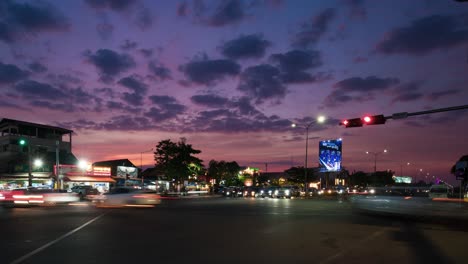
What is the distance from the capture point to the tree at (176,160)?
7238cm

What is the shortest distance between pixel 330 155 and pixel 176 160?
2620 cm

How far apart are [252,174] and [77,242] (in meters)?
117

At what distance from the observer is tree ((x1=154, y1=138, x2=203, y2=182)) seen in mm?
72375

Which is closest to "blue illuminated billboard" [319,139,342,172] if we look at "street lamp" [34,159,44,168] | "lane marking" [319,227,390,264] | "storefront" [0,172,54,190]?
"storefront" [0,172,54,190]

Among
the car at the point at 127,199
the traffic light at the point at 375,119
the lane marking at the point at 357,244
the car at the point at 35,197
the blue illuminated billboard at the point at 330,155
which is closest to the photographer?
the lane marking at the point at 357,244

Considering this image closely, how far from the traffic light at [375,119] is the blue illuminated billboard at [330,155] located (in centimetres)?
3467

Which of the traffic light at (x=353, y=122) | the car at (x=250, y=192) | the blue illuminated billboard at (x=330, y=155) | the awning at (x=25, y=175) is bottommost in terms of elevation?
the car at (x=250, y=192)

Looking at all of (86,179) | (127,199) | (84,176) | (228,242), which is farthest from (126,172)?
(228,242)

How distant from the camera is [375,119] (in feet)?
78.5

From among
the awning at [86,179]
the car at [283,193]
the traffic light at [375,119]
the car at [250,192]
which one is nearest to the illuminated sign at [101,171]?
the awning at [86,179]

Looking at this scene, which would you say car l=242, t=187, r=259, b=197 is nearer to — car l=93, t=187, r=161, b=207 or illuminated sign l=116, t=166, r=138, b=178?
illuminated sign l=116, t=166, r=138, b=178

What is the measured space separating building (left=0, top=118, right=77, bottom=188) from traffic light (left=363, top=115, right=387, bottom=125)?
41379 mm

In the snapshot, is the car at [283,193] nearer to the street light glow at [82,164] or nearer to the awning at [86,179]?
the awning at [86,179]

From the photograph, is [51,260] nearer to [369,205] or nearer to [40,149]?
[369,205]
